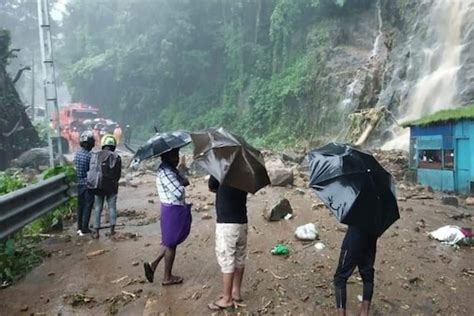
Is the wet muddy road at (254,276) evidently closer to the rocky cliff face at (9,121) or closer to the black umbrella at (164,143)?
the black umbrella at (164,143)

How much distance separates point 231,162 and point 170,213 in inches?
41.6

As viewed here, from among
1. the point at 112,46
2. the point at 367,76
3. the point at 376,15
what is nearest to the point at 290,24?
the point at 376,15

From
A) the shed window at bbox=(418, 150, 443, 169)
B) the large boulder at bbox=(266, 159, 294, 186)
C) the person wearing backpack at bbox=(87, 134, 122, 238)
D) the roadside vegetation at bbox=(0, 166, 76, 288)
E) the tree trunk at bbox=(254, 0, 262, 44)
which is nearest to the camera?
the roadside vegetation at bbox=(0, 166, 76, 288)

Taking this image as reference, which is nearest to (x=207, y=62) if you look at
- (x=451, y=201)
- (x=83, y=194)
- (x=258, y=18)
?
(x=258, y=18)

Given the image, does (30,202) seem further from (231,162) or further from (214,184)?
(231,162)

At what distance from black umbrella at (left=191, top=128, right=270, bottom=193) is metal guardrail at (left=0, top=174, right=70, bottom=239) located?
2498mm

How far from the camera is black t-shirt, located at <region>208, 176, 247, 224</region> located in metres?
3.94

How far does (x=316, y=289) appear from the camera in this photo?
14.8ft

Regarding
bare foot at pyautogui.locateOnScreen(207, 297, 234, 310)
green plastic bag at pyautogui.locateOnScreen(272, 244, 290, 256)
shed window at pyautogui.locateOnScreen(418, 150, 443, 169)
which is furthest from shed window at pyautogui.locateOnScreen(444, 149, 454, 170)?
bare foot at pyautogui.locateOnScreen(207, 297, 234, 310)

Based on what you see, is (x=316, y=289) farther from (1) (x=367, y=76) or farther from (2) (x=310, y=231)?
(1) (x=367, y=76)

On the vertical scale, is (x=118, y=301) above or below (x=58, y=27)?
below

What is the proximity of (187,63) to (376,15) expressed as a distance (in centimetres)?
1566

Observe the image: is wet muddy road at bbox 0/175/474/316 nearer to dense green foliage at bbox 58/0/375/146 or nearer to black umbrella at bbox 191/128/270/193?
black umbrella at bbox 191/128/270/193

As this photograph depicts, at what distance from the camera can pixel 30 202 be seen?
18.6 feet
